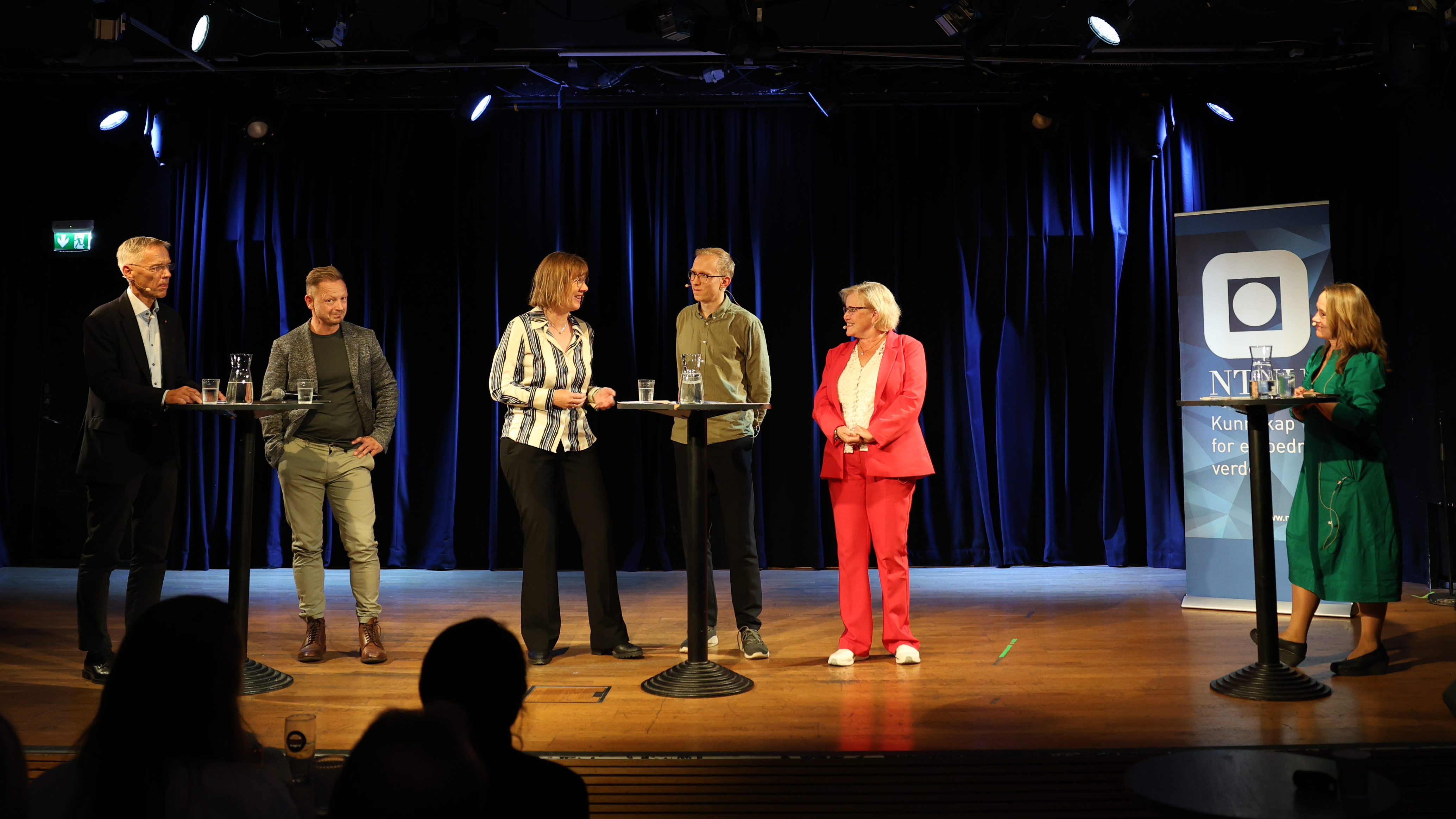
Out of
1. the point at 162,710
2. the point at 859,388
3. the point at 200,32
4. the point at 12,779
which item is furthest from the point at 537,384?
the point at 12,779

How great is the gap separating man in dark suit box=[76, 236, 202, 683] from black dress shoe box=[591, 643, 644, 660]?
68.1 inches

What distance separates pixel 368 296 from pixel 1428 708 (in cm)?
610

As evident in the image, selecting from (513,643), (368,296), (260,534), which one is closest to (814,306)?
(368,296)

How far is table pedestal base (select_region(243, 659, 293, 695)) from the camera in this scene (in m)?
3.75

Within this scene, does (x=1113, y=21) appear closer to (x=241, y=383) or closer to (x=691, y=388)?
(x=691, y=388)

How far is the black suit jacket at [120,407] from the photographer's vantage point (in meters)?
3.83

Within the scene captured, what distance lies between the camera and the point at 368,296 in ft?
23.1

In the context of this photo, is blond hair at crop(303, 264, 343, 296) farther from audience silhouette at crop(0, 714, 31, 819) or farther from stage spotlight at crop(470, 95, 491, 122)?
audience silhouette at crop(0, 714, 31, 819)

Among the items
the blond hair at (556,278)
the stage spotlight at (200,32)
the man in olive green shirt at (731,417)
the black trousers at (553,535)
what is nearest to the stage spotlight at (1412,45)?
the man in olive green shirt at (731,417)

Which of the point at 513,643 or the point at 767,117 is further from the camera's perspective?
the point at 767,117

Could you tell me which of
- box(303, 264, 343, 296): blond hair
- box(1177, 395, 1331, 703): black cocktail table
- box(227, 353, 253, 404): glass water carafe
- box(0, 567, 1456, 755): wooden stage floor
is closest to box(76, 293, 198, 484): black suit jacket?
box(227, 353, 253, 404): glass water carafe

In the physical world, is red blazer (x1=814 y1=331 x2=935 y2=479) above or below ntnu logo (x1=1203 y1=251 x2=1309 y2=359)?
below

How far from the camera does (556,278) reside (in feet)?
14.0

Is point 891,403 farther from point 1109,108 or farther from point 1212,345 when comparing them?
point 1109,108
